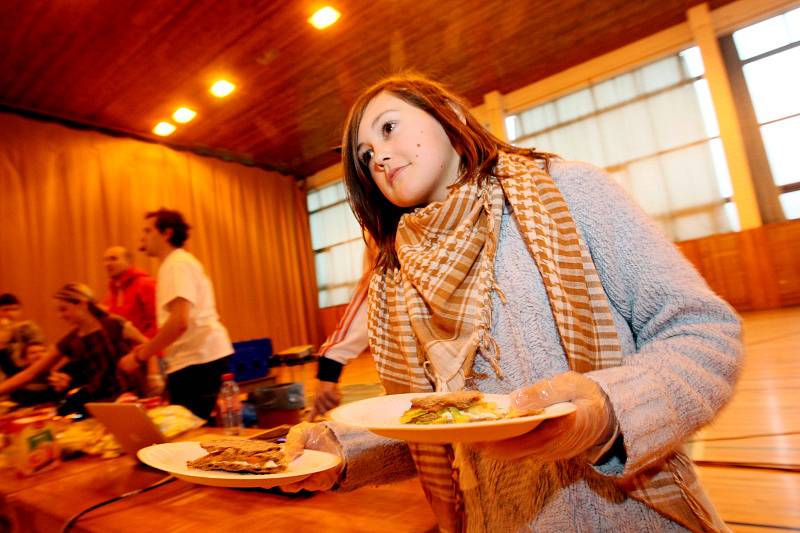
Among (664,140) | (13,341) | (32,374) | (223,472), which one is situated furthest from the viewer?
(664,140)

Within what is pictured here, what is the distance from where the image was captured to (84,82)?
6.73 meters

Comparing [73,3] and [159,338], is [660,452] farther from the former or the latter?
[73,3]

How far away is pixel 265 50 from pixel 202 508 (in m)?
6.52

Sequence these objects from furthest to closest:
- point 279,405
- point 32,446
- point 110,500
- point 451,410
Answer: point 279,405, point 32,446, point 110,500, point 451,410

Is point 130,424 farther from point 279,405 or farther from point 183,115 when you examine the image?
point 183,115

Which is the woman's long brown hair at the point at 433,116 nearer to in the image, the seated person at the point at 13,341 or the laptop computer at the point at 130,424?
the laptop computer at the point at 130,424

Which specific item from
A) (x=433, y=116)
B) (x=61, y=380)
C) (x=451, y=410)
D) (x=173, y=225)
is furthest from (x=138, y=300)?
(x=451, y=410)

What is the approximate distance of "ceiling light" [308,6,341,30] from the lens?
19.2ft

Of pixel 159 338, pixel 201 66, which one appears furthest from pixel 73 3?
pixel 159 338

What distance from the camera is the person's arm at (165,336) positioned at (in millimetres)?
2406

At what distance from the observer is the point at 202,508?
109cm

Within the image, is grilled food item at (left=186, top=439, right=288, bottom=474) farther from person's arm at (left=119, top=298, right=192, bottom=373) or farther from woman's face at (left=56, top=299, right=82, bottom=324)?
woman's face at (left=56, top=299, right=82, bottom=324)

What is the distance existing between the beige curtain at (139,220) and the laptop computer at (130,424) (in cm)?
682

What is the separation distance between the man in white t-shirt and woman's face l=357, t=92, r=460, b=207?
7.18ft
